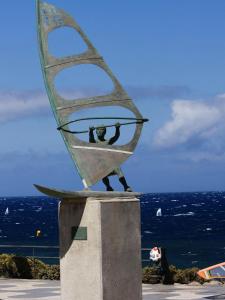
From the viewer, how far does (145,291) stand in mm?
23625

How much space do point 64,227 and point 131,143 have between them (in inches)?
87.7

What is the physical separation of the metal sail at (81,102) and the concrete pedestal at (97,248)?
2.14 feet

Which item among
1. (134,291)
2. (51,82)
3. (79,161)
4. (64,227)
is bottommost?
(134,291)

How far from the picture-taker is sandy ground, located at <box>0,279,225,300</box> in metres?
22.6

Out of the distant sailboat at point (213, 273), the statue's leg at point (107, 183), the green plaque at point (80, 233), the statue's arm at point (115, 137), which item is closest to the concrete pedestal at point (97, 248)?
the green plaque at point (80, 233)

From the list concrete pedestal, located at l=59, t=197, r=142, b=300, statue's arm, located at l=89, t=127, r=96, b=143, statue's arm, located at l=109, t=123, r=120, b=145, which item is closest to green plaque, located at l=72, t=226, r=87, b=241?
concrete pedestal, located at l=59, t=197, r=142, b=300

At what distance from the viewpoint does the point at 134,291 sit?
17.6m

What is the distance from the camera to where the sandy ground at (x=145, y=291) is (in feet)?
74.2

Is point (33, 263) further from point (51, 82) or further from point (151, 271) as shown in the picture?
point (51, 82)

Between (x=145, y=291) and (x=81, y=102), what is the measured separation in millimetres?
7406

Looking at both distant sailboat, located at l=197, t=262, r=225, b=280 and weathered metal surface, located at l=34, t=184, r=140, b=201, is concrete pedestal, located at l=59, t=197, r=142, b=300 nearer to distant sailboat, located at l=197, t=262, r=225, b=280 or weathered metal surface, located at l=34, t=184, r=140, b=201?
weathered metal surface, located at l=34, t=184, r=140, b=201

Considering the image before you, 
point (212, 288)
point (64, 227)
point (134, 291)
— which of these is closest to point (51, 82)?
point (64, 227)

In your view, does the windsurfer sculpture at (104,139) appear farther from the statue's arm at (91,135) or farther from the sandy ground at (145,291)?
the sandy ground at (145,291)

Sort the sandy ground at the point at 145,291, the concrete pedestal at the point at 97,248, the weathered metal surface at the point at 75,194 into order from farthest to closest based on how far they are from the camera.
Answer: the sandy ground at the point at 145,291
the concrete pedestal at the point at 97,248
the weathered metal surface at the point at 75,194
